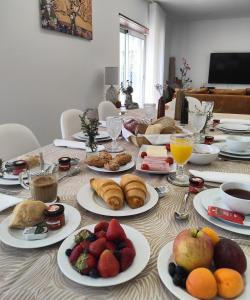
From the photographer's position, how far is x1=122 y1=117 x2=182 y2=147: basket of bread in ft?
4.48

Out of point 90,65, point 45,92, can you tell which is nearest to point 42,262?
point 45,92

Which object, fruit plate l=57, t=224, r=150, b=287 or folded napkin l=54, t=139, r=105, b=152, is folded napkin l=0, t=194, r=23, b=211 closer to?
fruit plate l=57, t=224, r=150, b=287

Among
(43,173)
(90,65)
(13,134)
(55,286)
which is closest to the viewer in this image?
(55,286)

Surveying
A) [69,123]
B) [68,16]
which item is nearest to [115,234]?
[69,123]

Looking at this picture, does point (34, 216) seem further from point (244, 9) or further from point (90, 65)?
point (244, 9)

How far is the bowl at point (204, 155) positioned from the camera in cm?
112

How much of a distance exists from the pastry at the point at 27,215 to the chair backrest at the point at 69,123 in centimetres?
128

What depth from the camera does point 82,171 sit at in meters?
1.08

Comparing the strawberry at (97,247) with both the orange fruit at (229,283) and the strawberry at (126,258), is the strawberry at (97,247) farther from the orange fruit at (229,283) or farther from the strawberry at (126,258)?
the orange fruit at (229,283)

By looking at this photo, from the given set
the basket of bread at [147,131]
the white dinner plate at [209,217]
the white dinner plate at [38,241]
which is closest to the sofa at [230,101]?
the basket of bread at [147,131]

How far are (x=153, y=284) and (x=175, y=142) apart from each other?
0.57m

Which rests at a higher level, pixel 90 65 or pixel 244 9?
pixel 244 9

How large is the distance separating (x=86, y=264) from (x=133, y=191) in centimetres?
31

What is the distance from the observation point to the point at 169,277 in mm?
497
